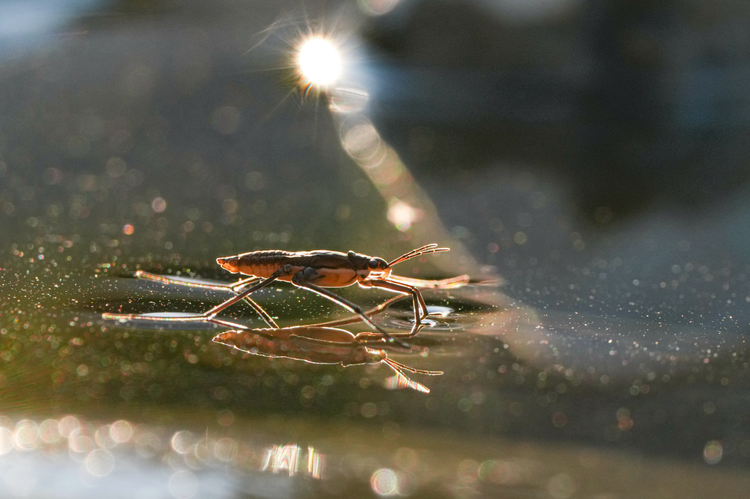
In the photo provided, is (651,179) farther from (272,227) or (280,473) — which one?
(280,473)

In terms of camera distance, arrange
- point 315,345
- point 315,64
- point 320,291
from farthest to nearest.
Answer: point 315,64, point 320,291, point 315,345

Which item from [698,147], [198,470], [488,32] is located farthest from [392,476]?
[488,32]

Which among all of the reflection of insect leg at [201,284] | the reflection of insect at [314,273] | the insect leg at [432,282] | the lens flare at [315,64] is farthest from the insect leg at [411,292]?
the lens flare at [315,64]

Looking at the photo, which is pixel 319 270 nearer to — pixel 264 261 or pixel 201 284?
pixel 264 261

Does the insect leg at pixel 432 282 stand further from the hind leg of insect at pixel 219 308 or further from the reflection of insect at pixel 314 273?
the hind leg of insect at pixel 219 308

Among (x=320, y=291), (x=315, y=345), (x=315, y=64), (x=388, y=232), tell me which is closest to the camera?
(x=315, y=345)

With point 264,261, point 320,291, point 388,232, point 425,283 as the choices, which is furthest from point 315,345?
point 388,232
